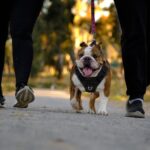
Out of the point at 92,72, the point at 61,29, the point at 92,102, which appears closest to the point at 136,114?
the point at 92,72

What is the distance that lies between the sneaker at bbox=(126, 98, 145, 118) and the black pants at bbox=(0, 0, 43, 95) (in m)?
1.36

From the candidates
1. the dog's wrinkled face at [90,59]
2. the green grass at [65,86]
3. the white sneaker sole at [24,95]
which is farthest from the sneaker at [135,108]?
the green grass at [65,86]

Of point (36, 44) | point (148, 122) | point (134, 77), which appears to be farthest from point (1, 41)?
point (36, 44)

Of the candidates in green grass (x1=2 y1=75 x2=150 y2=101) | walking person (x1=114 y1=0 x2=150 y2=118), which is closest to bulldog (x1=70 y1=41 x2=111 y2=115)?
walking person (x1=114 y1=0 x2=150 y2=118)

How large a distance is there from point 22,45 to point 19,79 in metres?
0.44

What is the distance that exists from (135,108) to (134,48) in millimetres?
699

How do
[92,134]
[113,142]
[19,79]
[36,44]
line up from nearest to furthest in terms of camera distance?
[113,142] → [92,134] → [19,79] → [36,44]

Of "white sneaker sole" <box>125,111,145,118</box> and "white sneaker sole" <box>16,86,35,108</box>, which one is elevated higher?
"white sneaker sole" <box>16,86,35,108</box>

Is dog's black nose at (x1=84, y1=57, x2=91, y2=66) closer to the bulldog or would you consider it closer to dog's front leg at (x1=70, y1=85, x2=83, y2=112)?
the bulldog

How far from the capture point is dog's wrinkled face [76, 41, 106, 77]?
7586 mm

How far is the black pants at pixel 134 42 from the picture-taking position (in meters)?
7.15

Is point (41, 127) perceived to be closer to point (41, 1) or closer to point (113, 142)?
point (113, 142)

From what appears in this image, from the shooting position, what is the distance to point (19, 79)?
7.70 m

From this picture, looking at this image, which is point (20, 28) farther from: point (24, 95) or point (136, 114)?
point (136, 114)
